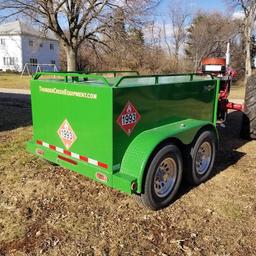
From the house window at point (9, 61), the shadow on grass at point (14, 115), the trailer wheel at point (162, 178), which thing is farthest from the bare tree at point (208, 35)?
the trailer wheel at point (162, 178)

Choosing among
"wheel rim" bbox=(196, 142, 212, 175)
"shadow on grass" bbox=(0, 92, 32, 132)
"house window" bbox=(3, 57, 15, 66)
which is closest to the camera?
"wheel rim" bbox=(196, 142, 212, 175)

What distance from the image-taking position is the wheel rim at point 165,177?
366 centimetres

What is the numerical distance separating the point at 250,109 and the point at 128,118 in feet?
11.5

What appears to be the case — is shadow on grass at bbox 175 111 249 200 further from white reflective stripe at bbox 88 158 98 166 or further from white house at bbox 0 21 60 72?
white house at bbox 0 21 60 72

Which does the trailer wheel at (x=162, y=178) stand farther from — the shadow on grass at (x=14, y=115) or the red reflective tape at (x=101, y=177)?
the shadow on grass at (x=14, y=115)

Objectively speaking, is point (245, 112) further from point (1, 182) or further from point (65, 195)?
point (1, 182)

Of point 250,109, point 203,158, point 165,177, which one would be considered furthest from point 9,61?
point 165,177

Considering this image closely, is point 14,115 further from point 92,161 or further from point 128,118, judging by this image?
point 128,118

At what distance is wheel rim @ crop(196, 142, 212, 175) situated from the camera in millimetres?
4395

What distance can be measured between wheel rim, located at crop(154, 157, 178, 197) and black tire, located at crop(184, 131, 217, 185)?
1.06 ft

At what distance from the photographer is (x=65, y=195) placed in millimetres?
4051

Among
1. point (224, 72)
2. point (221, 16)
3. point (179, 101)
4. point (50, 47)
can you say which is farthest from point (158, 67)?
point (179, 101)

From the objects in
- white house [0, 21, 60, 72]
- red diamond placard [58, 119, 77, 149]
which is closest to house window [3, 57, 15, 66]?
white house [0, 21, 60, 72]

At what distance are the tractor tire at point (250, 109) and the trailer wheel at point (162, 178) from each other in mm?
2754
